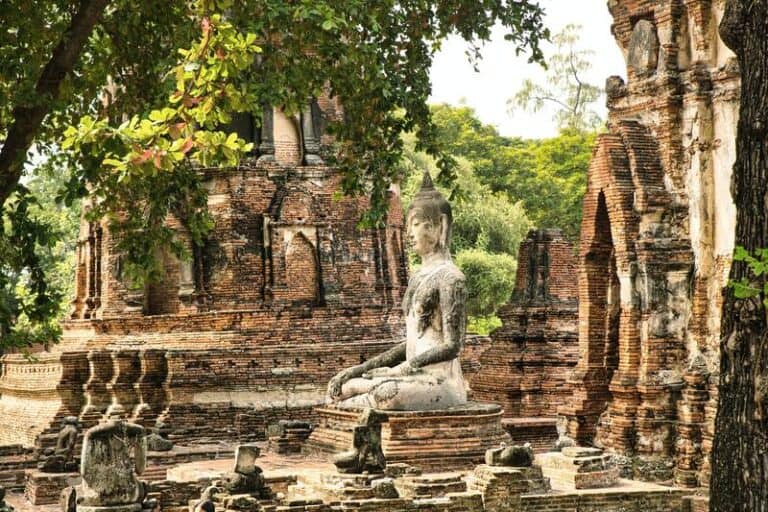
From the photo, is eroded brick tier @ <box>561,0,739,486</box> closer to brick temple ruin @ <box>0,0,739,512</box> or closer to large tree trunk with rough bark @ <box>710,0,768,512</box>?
brick temple ruin @ <box>0,0,739,512</box>

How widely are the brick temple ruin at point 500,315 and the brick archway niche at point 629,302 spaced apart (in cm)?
2

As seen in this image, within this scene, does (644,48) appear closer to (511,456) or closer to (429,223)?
(429,223)

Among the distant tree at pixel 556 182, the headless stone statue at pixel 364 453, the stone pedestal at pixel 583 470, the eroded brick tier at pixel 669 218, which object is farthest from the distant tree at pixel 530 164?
the headless stone statue at pixel 364 453

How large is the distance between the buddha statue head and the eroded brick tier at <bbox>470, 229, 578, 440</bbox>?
20.4ft

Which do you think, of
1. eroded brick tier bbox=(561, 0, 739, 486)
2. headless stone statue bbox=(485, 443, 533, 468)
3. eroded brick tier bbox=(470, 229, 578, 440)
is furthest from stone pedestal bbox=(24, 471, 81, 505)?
eroded brick tier bbox=(470, 229, 578, 440)

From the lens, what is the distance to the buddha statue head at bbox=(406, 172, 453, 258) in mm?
13484

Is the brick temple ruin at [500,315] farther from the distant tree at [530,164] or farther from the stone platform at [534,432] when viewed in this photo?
the distant tree at [530,164]

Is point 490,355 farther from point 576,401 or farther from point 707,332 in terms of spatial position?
point 707,332

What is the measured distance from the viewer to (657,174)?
1305 centimetres

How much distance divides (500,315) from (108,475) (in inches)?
407

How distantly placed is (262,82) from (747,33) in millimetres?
5891

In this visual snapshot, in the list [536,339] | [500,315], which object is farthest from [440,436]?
[500,315]

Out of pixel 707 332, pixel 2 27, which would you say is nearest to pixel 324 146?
pixel 707 332

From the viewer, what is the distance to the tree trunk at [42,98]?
782 centimetres
